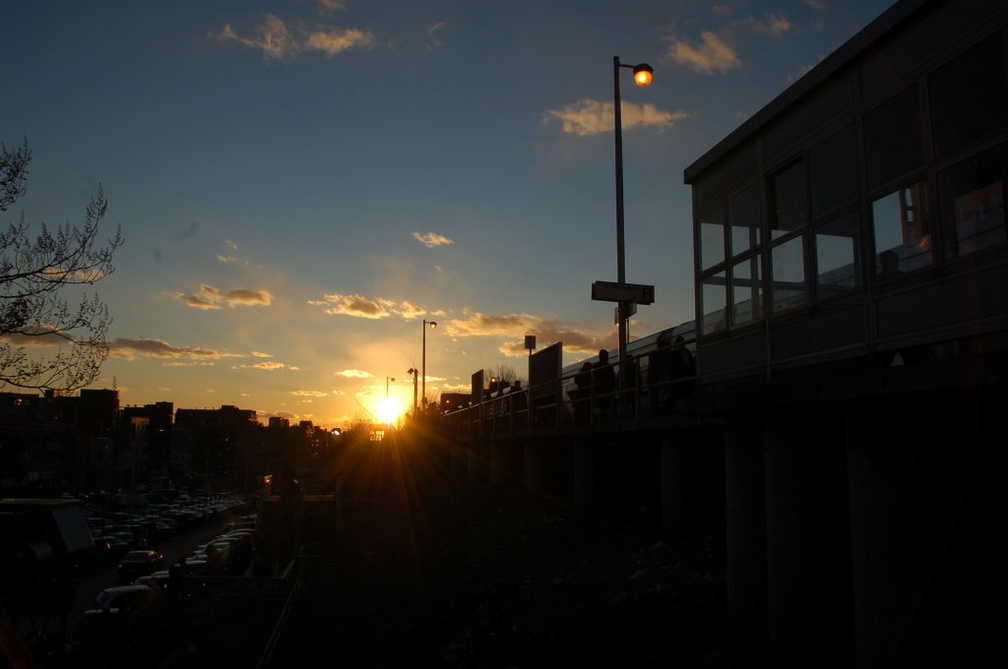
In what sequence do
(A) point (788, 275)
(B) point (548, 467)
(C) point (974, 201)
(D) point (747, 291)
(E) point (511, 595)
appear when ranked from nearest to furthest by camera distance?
1. (C) point (974, 201)
2. (A) point (788, 275)
3. (D) point (747, 291)
4. (E) point (511, 595)
5. (B) point (548, 467)

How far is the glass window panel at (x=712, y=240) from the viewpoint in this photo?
9.77 metres

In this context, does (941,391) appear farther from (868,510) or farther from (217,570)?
(217,570)

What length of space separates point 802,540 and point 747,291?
2.85 m

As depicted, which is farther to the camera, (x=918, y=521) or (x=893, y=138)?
(x=893, y=138)

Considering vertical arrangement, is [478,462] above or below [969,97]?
below

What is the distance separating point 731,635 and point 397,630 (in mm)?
9272

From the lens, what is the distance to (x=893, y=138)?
22.5 feet

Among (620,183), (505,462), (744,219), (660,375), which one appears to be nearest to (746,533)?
(744,219)

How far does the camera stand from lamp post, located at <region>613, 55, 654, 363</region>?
15.4 m

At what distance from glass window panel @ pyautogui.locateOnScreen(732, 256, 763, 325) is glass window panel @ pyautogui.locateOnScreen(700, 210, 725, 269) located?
1.42 ft

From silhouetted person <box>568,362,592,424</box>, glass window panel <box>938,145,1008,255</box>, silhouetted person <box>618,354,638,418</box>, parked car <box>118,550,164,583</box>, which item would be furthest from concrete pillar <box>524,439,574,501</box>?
parked car <box>118,550,164,583</box>

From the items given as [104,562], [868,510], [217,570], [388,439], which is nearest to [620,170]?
[868,510]

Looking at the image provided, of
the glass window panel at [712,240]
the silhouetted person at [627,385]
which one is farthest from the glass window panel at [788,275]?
the silhouetted person at [627,385]

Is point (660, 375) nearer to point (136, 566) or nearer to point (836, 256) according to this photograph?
point (836, 256)
